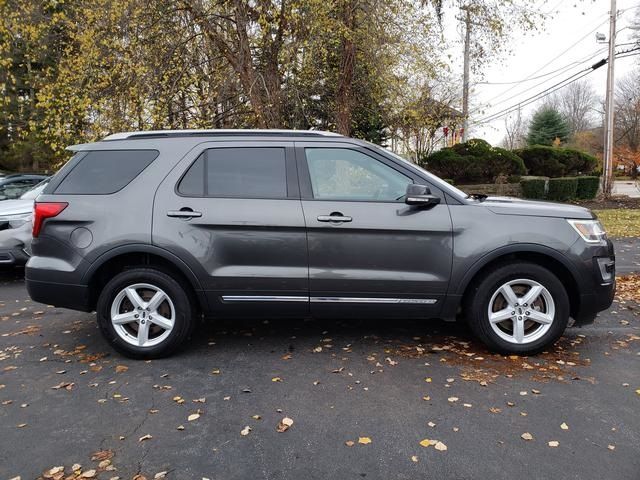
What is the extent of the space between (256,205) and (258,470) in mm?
2091

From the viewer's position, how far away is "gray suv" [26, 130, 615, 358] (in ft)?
13.1

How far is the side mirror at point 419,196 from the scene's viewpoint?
12.8 feet

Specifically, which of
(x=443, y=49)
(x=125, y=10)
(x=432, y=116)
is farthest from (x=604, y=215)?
(x=125, y=10)

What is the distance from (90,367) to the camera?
13.4 feet

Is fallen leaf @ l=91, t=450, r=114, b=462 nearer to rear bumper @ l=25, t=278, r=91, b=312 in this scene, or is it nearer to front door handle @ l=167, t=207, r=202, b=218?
rear bumper @ l=25, t=278, r=91, b=312

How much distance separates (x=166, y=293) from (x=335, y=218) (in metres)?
1.54

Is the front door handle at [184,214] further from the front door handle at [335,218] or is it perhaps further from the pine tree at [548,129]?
the pine tree at [548,129]

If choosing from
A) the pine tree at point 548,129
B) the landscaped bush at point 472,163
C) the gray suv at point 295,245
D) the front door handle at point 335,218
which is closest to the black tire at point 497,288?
the gray suv at point 295,245

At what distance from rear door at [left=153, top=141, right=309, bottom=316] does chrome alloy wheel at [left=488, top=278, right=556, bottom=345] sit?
1604mm

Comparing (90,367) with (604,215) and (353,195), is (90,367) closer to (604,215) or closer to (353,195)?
(353,195)

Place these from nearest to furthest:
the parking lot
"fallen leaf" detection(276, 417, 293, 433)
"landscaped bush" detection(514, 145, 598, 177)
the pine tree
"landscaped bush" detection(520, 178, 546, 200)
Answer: the parking lot, "fallen leaf" detection(276, 417, 293, 433), "landscaped bush" detection(520, 178, 546, 200), "landscaped bush" detection(514, 145, 598, 177), the pine tree

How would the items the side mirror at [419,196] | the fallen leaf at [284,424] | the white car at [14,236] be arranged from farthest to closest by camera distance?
1. the white car at [14,236]
2. the side mirror at [419,196]
3. the fallen leaf at [284,424]

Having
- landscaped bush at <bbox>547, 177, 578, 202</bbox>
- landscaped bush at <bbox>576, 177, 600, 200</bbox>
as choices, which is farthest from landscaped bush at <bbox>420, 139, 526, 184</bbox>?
landscaped bush at <bbox>576, 177, 600, 200</bbox>

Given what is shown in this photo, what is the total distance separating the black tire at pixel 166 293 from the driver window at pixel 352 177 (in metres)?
1.41
